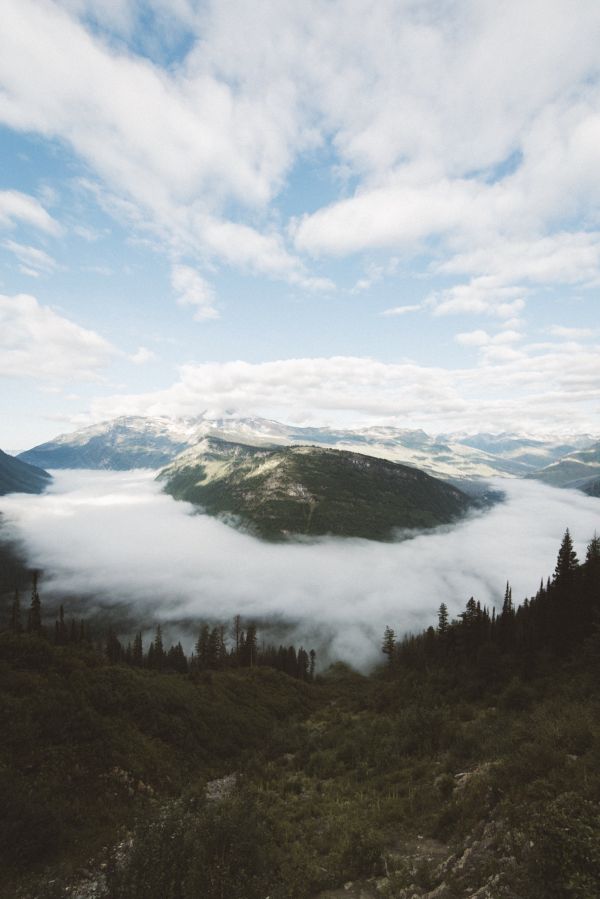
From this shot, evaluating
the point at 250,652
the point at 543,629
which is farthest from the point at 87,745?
the point at 250,652

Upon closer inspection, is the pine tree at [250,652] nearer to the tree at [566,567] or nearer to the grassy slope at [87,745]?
the grassy slope at [87,745]

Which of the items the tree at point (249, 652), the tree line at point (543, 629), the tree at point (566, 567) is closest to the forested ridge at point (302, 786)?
the tree line at point (543, 629)

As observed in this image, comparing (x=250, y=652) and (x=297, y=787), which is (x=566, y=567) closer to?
(x=297, y=787)

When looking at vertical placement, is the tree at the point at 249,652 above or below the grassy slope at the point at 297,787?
below

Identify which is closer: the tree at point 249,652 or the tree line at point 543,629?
the tree line at point 543,629

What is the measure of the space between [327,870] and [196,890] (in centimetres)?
669

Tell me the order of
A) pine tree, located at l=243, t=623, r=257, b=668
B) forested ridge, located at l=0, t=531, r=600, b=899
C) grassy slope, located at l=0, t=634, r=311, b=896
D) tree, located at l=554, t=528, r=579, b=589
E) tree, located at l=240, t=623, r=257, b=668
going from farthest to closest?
pine tree, located at l=243, t=623, r=257, b=668 → tree, located at l=240, t=623, r=257, b=668 → tree, located at l=554, t=528, r=579, b=589 → grassy slope, located at l=0, t=634, r=311, b=896 → forested ridge, located at l=0, t=531, r=600, b=899

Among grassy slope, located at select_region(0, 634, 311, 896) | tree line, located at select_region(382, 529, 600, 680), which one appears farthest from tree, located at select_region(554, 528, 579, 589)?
grassy slope, located at select_region(0, 634, 311, 896)

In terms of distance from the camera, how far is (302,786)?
33.3 meters

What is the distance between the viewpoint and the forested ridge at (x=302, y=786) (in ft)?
51.5

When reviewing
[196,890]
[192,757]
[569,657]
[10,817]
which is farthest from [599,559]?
[10,817]

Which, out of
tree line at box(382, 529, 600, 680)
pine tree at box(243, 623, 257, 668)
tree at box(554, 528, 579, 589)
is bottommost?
pine tree at box(243, 623, 257, 668)

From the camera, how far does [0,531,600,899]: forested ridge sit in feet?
51.5

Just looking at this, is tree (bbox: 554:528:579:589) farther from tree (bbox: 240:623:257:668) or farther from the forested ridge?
tree (bbox: 240:623:257:668)
